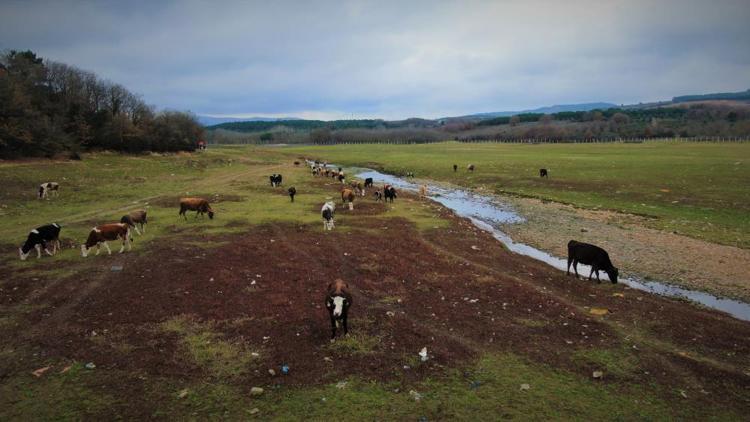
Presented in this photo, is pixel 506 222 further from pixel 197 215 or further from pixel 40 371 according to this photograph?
pixel 40 371

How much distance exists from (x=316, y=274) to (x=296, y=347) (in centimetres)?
596

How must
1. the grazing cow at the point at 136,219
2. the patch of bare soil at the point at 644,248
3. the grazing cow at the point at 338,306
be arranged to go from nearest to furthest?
the grazing cow at the point at 338,306, the patch of bare soil at the point at 644,248, the grazing cow at the point at 136,219

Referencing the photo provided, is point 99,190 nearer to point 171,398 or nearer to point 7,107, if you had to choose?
point 7,107

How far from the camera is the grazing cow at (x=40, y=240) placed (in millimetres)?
17938

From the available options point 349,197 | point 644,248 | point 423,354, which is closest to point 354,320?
point 423,354

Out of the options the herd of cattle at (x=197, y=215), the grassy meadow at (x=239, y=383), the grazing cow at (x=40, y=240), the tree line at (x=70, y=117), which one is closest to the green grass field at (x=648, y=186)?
the grassy meadow at (x=239, y=383)

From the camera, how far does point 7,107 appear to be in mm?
42188

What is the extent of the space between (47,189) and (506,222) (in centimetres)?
3410

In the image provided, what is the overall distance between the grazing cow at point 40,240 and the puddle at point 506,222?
71.9 feet

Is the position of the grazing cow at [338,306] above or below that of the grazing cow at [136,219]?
below

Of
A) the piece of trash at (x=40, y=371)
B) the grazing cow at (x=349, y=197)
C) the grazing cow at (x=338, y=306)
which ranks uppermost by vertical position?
the grazing cow at (x=349, y=197)

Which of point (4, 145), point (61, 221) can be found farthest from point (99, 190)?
point (4, 145)

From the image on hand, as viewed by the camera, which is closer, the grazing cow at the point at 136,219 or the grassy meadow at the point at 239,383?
the grassy meadow at the point at 239,383

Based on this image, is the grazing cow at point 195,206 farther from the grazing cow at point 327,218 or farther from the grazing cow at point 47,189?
the grazing cow at point 47,189
